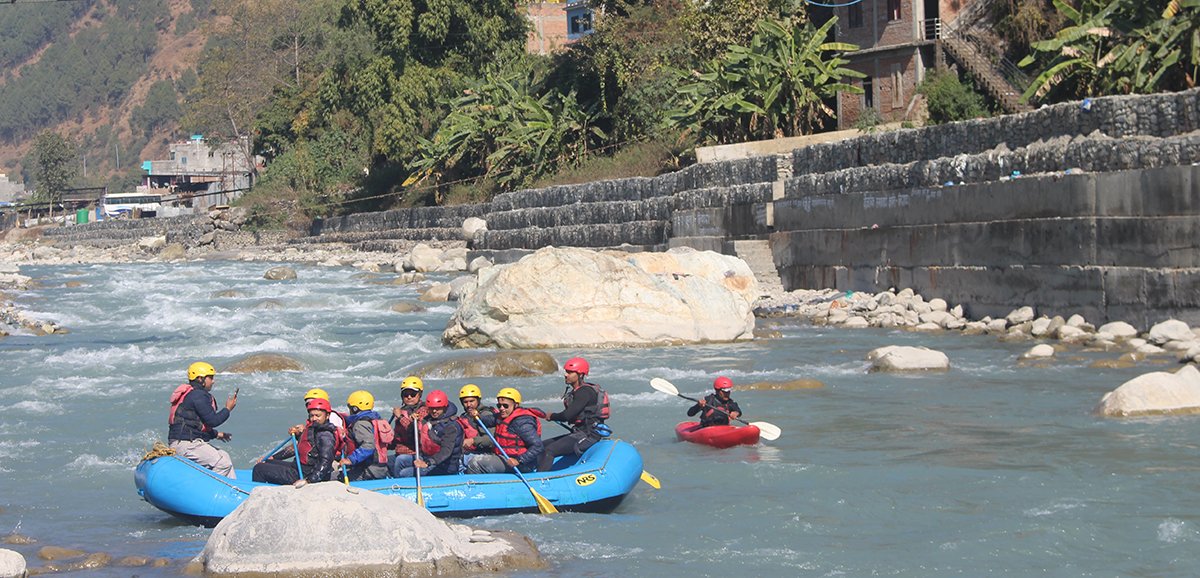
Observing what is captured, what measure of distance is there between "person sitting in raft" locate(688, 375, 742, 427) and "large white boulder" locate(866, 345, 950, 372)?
360cm

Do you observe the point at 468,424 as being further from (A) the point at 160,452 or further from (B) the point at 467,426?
(A) the point at 160,452

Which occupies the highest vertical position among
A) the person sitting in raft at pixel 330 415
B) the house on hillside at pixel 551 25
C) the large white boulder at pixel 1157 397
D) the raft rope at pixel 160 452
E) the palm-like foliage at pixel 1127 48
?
the house on hillside at pixel 551 25

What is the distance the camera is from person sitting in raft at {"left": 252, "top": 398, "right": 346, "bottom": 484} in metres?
9.54

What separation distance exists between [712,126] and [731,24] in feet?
12.8

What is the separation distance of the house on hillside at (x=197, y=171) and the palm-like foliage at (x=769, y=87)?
51.8 meters

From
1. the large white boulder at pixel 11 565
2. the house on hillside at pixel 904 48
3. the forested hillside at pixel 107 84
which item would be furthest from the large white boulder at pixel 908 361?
the forested hillside at pixel 107 84

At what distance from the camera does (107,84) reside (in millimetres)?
157250

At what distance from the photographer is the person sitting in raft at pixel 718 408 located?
12.0 m

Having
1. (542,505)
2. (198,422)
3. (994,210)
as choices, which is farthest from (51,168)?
(542,505)

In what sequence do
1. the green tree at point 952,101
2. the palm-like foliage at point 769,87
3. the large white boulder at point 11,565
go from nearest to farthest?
the large white boulder at point 11,565, the green tree at point 952,101, the palm-like foliage at point 769,87

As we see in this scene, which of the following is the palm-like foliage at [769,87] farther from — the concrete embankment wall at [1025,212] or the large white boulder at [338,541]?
the large white boulder at [338,541]

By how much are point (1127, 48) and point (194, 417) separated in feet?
48.0

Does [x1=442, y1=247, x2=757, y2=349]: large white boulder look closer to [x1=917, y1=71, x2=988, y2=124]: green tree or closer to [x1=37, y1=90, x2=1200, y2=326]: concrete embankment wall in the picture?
[x1=37, y1=90, x2=1200, y2=326]: concrete embankment wall

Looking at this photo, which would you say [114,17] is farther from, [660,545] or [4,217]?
[660,545]
